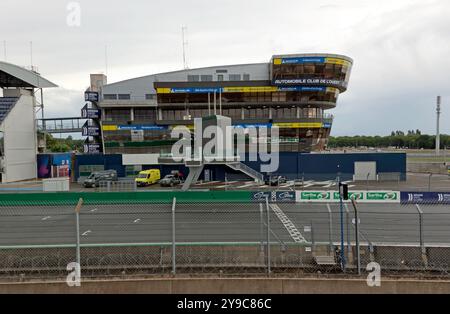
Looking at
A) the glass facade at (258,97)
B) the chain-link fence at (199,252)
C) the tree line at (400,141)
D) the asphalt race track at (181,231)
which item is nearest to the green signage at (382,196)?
the asphalt race track at (181,231)

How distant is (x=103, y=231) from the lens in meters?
11.3

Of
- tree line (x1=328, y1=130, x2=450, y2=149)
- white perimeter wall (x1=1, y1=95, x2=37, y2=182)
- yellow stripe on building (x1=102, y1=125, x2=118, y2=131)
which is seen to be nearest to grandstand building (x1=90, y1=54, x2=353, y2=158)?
yellow stripe on building (x1=102, y1=125, x2=118, y2=131)

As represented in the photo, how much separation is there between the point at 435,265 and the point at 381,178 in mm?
33483

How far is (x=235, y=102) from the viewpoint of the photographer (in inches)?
1903

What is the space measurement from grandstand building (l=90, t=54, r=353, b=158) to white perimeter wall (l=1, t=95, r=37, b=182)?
930cm

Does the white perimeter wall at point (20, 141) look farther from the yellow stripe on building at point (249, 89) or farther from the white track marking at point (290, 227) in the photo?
the white track marking at point (290, 227)

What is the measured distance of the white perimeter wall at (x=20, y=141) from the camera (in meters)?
41.9

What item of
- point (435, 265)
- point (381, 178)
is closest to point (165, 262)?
point (435, 265)

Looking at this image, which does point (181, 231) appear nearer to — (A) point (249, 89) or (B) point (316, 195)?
(B) point (316, 195)

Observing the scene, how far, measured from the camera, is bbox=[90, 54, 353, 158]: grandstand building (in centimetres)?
4656

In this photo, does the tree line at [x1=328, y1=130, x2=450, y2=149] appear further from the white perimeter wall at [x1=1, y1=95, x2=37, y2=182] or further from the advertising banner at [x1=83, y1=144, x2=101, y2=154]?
the white perimeter wall at [x1=1, y1=95, x2=37, y2=182]

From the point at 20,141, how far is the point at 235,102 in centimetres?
2940
